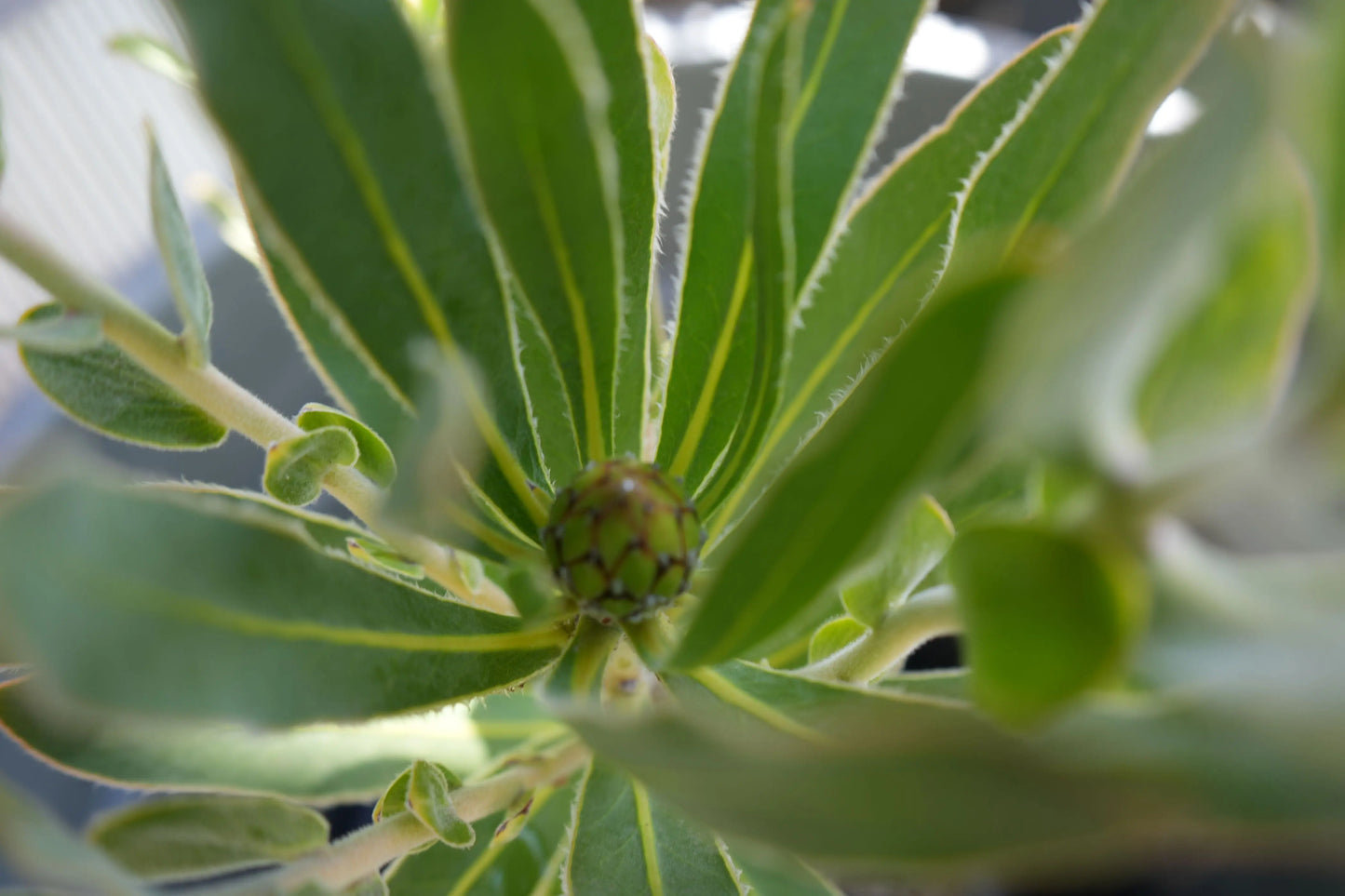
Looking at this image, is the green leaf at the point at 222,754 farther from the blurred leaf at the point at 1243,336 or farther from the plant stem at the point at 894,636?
the blurred leaf at the point at 1243,336

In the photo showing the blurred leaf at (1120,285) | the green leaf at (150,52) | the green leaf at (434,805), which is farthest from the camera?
the green leaf at (150,52)

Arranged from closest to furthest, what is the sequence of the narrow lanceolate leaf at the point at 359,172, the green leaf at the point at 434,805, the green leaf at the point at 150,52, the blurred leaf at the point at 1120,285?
1. the blurred leaf at the point at 1120,285
2. the narrow lanceolate leaf at the point at 359,172
3. the green leaf at the point at 434,805
4. the green leaf at the point at 150,52

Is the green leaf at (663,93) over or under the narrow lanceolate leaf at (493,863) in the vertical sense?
over

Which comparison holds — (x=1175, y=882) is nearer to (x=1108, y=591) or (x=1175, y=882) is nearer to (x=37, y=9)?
(x=1108, y=591)

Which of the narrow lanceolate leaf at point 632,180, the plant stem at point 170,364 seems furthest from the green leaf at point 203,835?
the narrow lanceolate leaf at point 632,180

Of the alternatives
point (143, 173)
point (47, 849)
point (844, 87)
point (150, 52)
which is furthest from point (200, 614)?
point (143, 173)

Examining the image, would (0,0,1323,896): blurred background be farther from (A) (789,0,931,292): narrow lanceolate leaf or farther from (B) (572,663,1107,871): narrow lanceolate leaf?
(B) (572,663,1107,871): narrow lanceolate leaf

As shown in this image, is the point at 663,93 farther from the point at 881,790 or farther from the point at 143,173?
the point at 143,173
